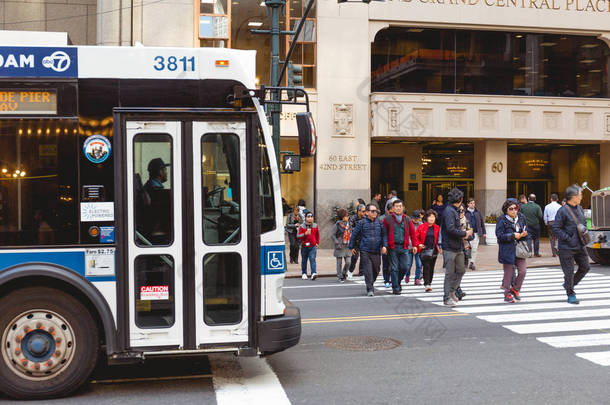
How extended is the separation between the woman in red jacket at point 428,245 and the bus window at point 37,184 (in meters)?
8.60

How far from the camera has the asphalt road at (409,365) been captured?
580 centimetres

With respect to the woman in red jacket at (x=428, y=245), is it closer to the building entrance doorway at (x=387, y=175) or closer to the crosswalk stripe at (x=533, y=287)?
the crosswalk stripe at (x=533, y=287)

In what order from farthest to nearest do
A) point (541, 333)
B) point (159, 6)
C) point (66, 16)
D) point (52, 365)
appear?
point (66, 16)
point (159, 6)
point (541, 333)
point (52, 365)

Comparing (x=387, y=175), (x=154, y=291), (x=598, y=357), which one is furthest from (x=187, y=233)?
(x=387, y=175)

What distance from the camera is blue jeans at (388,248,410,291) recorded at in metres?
12.2

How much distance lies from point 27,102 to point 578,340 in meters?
7.11

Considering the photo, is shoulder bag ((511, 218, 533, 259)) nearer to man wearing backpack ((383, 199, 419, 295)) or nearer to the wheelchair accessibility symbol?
man wearing backpack ((383, 199, 419, 295))

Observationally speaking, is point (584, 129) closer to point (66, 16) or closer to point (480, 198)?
point (480, 198)

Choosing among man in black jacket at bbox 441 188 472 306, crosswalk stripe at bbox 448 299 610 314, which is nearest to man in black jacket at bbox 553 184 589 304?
crosswalk stripe at bbox 448 299 610 314

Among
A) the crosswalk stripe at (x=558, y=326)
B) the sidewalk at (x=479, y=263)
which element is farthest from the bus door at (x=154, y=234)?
the sidewalk at (x=479, y=263)

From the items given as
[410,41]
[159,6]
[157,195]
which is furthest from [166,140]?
[410,41]

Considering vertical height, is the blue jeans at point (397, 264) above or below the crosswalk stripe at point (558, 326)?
above

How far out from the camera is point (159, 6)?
2242 centimetres

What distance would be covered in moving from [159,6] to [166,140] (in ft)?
59.8
